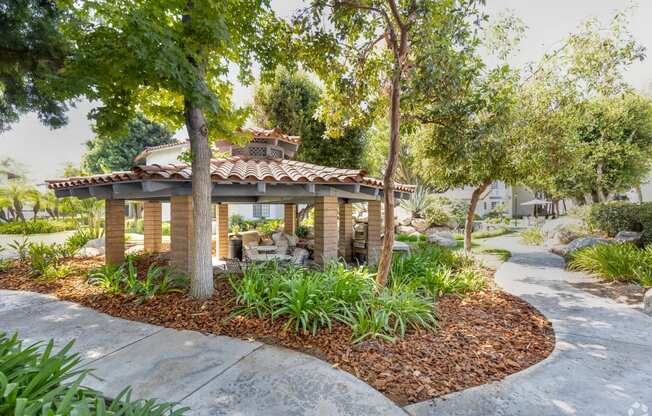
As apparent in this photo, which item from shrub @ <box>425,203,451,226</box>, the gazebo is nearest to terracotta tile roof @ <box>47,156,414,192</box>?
the gazebo

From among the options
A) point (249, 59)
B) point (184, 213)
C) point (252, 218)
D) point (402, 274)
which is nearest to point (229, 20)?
point (249, 59)

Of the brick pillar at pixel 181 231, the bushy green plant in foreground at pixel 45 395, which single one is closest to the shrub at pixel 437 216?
the brick pillar at pixel 181 231

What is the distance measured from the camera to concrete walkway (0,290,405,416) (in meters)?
2.91

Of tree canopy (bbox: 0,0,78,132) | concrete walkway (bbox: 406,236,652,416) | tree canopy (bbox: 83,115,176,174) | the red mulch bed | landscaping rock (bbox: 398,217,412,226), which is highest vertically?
tree canopy (bbox: 83,115,176,174)

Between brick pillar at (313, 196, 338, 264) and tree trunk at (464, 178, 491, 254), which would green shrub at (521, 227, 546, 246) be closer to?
tree trunk at (464, 178, 491, 254)

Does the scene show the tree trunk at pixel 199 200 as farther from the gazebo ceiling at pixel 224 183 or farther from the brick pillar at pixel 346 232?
the brick pillar at pixel 346 232

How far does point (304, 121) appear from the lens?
14812mm

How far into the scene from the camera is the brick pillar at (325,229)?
750 cm

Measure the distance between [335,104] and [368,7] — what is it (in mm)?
2116

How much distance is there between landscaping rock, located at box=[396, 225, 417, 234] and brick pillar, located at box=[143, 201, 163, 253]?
46.4ft

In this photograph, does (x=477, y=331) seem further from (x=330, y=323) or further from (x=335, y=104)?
(x=335, y=104)

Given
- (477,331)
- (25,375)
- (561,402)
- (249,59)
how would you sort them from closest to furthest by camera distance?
(25,375) < (561,402) < (477,331) < (249,59)

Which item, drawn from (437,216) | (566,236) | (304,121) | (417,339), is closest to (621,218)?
(566,236)

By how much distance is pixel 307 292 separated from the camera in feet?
15.6
